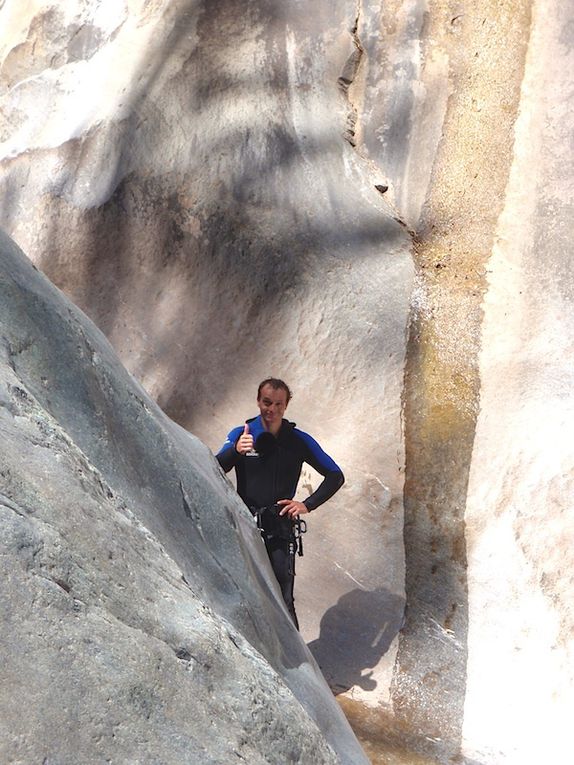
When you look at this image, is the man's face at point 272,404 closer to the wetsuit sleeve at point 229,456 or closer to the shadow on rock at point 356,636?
the wetsuit sleeve at point 229,456

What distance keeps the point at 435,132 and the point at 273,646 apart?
135 inches

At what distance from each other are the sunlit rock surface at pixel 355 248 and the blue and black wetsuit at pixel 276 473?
849mm

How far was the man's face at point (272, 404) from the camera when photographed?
349 centimetres

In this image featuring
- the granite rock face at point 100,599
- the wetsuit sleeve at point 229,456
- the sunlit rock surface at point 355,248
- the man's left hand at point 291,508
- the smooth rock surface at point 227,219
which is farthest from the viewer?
the smooth rock surface at point 227,219

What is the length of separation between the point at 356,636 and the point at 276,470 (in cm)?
108

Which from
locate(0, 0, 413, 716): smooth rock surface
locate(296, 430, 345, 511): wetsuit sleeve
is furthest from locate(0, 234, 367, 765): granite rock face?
locate(0, 0, 413, 716): smooth rock surface

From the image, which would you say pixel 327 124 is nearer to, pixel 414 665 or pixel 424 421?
pixel 424 421

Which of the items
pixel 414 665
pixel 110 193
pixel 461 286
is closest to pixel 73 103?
pixel 110 193

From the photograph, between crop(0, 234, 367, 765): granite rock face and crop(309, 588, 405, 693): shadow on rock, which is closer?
crop(0, 234, 367, 765): granite rock face

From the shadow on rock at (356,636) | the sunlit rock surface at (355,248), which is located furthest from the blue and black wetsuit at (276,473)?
the sunlit rock surface at (355,248)

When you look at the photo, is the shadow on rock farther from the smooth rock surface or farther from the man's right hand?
the man's right hand

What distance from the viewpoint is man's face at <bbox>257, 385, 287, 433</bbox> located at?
3486 mm

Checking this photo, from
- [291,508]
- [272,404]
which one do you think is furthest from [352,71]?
[291,508]

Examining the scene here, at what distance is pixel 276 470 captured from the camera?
3588 millimetres
